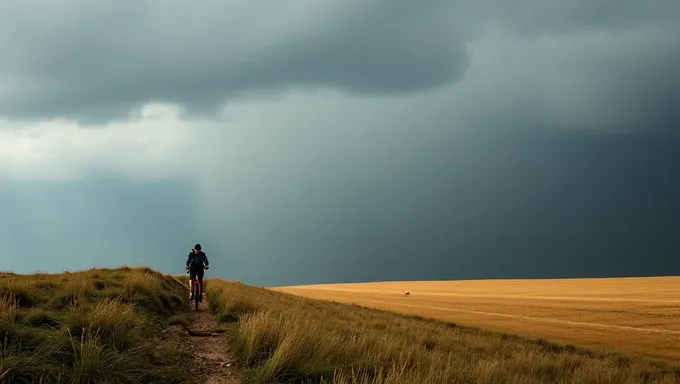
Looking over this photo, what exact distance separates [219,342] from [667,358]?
16.9 m

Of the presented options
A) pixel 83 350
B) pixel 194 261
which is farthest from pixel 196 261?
pixel 83 350

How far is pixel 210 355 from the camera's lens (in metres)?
10.1

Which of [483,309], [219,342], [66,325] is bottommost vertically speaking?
[483,309]

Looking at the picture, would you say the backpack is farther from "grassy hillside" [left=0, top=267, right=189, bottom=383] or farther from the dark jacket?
"grassy hillside" [left=0, top=267, right=189, bottom=383]

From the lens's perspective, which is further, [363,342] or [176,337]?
[176,337]

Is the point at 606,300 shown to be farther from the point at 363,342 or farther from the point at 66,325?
the point at 66,325

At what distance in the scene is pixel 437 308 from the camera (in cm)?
3644

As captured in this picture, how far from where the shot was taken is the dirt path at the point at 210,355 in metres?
8.28

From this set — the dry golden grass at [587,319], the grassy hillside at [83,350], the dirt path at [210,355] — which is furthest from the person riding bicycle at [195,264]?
the dry golden grass at [587,319]

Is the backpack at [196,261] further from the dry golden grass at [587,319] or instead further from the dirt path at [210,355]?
the dry golden grass at [587,319]

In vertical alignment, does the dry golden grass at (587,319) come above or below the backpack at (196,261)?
below

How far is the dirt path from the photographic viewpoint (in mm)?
8281

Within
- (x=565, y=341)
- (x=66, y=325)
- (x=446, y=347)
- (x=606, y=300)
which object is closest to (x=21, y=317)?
(x=66, y=325)

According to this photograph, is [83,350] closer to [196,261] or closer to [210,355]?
Result: [210,355]
